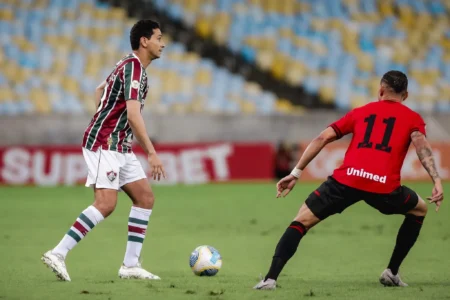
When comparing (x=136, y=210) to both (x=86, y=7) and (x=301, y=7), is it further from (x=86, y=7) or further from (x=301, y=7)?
(x=301, y=7)

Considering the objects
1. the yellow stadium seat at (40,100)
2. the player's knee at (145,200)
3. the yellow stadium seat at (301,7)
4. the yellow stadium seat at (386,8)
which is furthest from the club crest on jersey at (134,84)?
the yellow stadium seat at (386,8)

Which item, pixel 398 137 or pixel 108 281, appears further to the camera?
pixel 108 281

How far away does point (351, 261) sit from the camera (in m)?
9.30

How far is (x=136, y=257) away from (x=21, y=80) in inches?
644

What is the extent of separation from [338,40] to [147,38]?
63.5 feet

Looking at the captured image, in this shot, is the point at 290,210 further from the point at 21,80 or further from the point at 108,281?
the point at 21,80

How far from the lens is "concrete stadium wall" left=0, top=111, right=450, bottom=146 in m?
22.1

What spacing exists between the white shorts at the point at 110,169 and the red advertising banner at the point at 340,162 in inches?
566

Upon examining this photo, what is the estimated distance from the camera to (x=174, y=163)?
71.4ft

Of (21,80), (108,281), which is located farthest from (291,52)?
(108,281)

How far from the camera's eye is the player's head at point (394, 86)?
714 centimetres

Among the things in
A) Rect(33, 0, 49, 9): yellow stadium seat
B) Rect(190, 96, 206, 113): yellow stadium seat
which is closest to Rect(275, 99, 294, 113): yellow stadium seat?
Rect(190, 96, 206, 113): yellow stadium seat

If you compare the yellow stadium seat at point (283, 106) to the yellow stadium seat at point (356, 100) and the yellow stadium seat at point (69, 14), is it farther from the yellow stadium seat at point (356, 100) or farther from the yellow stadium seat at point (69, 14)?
the yellow stadium seat at point (69, 14)

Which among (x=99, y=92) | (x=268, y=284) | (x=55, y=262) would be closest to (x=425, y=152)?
(x=268, y=284)
